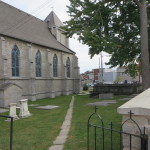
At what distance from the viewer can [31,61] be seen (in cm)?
2781

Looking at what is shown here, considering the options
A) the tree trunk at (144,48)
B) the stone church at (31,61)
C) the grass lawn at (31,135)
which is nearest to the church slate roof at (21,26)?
the stone church at (31,61)

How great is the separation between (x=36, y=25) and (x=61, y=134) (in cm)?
2878

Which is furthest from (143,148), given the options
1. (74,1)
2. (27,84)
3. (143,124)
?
(27,84)

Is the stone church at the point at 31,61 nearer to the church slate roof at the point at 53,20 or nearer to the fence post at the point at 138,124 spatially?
the church slate roof at the point at 53,20

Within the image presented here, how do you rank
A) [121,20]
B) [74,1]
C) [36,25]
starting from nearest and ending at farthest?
[74,1]
[121,20]
[36,25]

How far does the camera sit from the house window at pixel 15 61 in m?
25.8

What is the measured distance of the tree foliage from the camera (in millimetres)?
15711

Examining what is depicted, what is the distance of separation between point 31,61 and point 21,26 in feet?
18.1

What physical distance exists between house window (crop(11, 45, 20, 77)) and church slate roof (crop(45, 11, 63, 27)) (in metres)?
14.3

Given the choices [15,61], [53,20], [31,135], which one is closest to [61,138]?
[31,135]

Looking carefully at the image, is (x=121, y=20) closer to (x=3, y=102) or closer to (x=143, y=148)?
(x=3, y=102)

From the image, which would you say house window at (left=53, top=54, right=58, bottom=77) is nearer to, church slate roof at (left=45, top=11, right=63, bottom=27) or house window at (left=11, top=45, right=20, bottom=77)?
church slate roof at (left=45, top=11, right=63, bottom=27)

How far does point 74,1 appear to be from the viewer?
55.5 feet

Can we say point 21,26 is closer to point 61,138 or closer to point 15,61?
point 15,61
